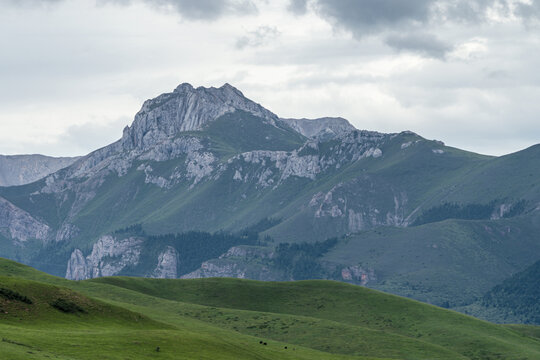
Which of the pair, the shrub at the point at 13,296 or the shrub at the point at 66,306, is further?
the shrub at the point at 66,306

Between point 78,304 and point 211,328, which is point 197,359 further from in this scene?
point 211,328

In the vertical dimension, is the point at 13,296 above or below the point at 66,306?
above

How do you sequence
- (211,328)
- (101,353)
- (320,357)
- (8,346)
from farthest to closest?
1. (211,328)
2. (320,357)
3. (101,353)
4. (8,346)

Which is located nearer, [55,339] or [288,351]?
[55,339]

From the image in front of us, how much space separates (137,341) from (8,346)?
25.1 meters

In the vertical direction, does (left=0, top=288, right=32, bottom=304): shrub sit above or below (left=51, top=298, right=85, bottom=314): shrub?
above

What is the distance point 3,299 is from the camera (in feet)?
437

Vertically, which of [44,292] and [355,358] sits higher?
[44,292]

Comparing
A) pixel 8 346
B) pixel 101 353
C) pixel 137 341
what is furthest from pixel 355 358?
pixel 8 346

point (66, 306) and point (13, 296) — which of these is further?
point (66, 306)

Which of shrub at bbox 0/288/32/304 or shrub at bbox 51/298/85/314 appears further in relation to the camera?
shrub at bbox 51/298/85/314

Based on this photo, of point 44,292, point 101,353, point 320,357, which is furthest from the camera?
point 320,357

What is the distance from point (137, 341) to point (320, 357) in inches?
2332

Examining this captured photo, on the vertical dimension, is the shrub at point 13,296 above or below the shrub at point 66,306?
above
